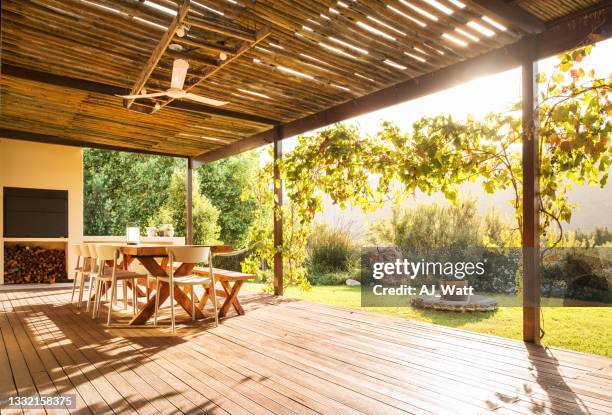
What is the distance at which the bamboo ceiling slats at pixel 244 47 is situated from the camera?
11.9ft

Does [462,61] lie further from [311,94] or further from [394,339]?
[394,339]

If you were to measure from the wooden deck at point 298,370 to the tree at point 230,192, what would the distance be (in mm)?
11708

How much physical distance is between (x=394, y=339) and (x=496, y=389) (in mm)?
1374

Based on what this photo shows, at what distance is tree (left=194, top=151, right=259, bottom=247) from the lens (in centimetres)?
1664

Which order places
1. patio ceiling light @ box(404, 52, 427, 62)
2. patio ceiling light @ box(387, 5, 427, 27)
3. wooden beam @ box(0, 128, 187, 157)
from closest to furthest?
patio ceiling light @ box(387, 5, 427, 27)
patio ceiling light @ box(404, 52, 427, 62)
wooden beam @ box(0, 128, 187, 157)

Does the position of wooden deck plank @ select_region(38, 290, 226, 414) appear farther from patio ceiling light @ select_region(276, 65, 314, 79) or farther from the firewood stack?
the firewood stack

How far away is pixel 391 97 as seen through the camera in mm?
Result: 5363

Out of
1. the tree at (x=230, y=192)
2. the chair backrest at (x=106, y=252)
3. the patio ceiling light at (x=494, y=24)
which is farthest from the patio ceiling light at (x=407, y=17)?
the tree at (x=230, y=192)

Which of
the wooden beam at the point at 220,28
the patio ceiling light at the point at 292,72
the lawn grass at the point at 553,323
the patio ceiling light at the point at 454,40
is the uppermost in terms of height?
the patio ceiling light at the point at 454,40

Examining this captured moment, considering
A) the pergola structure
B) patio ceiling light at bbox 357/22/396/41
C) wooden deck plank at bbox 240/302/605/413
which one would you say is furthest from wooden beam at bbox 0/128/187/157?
patio ceiling light at bbox 357/22/396/41

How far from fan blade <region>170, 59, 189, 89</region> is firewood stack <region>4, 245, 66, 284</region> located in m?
5.89

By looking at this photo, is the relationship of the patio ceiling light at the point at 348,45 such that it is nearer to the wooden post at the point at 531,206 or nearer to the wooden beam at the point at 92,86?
the wooden post at the point at 531,206

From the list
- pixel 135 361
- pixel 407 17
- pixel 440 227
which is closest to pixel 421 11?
pixel 407 17

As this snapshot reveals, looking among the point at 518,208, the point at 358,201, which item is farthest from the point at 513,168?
the point at 358,201
